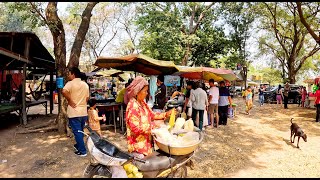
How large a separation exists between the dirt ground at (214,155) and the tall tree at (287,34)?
42.3ft

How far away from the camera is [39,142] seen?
682cm

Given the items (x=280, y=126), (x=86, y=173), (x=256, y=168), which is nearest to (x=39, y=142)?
(x=86, y=173)

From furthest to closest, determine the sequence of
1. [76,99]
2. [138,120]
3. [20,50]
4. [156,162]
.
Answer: [20,50], [76,99], [156,162], [138,120]

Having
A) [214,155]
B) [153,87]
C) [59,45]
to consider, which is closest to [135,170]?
[214,155]

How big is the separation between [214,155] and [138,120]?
3.79m

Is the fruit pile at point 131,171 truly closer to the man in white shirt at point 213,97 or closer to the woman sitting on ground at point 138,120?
the woman sitting on ground at point 138,120

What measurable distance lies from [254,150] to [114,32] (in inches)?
1011

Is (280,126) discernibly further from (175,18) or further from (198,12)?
(198,12)

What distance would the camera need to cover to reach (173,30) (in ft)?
60.7

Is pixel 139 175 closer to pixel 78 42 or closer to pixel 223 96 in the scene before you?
pixel 78 42

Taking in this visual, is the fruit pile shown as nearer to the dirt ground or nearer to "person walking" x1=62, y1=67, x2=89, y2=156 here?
the dirt ground

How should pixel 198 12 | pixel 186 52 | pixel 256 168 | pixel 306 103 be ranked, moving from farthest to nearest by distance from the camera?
1. pixel 198 12
2. pixel 186 52
3. pixel 306 103
4. pixel 256 168

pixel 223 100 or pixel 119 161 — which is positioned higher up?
pixel 223 100

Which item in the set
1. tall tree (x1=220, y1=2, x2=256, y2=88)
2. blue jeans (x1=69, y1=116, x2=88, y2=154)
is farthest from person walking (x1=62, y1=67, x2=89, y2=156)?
tall tree (x1=220, y1=2, x2=256, y2=88)
